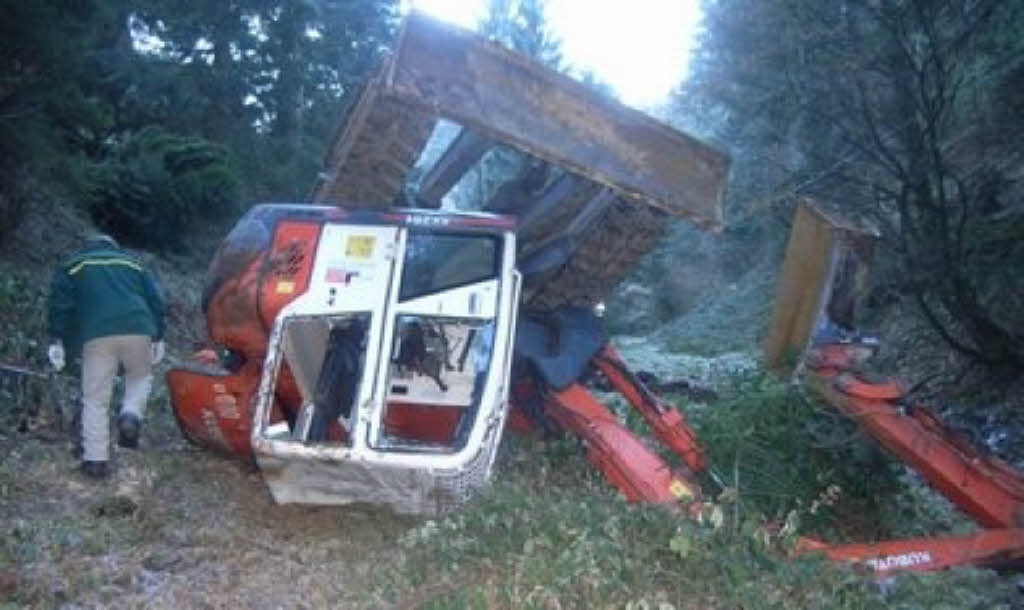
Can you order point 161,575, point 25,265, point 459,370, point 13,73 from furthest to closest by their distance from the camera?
point 25,265 < point 13,73 < point 459,370 < point 161,575

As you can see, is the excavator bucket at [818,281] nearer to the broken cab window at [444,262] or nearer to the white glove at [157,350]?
the broken cab window at [444,262]

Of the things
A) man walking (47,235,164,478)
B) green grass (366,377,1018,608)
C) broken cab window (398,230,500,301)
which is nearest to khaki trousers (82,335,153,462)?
man walking (47,235,164,478)

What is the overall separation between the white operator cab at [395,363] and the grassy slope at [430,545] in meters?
0.31

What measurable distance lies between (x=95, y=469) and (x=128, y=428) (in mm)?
601

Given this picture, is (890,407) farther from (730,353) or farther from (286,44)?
(730,353)

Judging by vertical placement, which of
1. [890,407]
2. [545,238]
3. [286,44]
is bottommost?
[890,407]

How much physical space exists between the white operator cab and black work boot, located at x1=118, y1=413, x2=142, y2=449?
1134mm

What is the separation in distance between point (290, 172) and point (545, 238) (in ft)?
31.3

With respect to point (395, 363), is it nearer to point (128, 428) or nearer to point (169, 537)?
point (169, 537)

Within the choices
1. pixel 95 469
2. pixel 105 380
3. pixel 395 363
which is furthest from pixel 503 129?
pixel 95 469

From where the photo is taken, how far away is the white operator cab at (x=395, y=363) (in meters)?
5.92

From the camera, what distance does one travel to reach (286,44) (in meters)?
16.3

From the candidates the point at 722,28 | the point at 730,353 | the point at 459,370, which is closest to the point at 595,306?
the point at 459,370

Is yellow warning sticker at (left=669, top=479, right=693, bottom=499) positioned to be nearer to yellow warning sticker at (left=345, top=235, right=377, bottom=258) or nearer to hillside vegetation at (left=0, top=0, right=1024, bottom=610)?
hillside vegetation at (left=0, top=0, right=1024, bottom=610)
